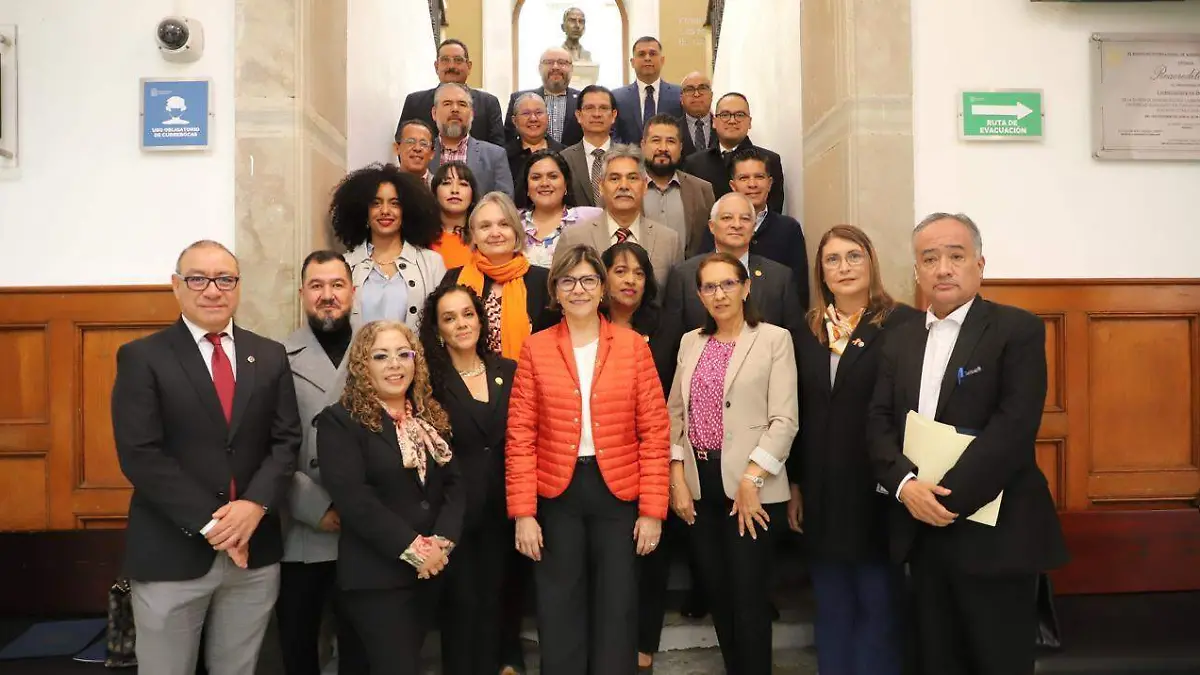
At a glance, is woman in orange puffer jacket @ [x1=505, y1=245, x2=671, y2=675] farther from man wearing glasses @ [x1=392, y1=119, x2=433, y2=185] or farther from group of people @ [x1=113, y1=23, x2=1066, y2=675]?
man wearing glasses @ [x1=392, y1=119, x2=433, y2=185]

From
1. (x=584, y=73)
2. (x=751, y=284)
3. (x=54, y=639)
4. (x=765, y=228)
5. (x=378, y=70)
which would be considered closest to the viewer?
(x=751, y=284)

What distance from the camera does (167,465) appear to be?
2379mm

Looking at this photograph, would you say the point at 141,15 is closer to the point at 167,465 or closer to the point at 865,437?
the point at 167,465

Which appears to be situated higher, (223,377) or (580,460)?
(223,377)

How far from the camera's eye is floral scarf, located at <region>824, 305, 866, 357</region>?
2.78m

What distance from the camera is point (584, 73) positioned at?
401 inches

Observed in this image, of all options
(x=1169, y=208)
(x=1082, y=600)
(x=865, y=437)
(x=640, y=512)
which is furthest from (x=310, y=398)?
(x=1169, y=208)

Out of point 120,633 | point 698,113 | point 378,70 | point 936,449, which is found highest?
point 378,70

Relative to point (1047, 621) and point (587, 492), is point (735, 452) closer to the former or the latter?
Answer: point (587, 492)

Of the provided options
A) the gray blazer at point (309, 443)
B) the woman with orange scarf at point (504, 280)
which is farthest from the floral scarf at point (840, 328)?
the gray blazer at point (309, 443)

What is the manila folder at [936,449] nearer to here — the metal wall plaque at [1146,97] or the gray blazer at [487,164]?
the metal wall plaque at [1146,97]

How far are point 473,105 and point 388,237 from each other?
1941mm

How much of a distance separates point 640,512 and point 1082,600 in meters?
2.18

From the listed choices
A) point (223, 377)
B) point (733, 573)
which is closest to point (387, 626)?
point (223, 377)
